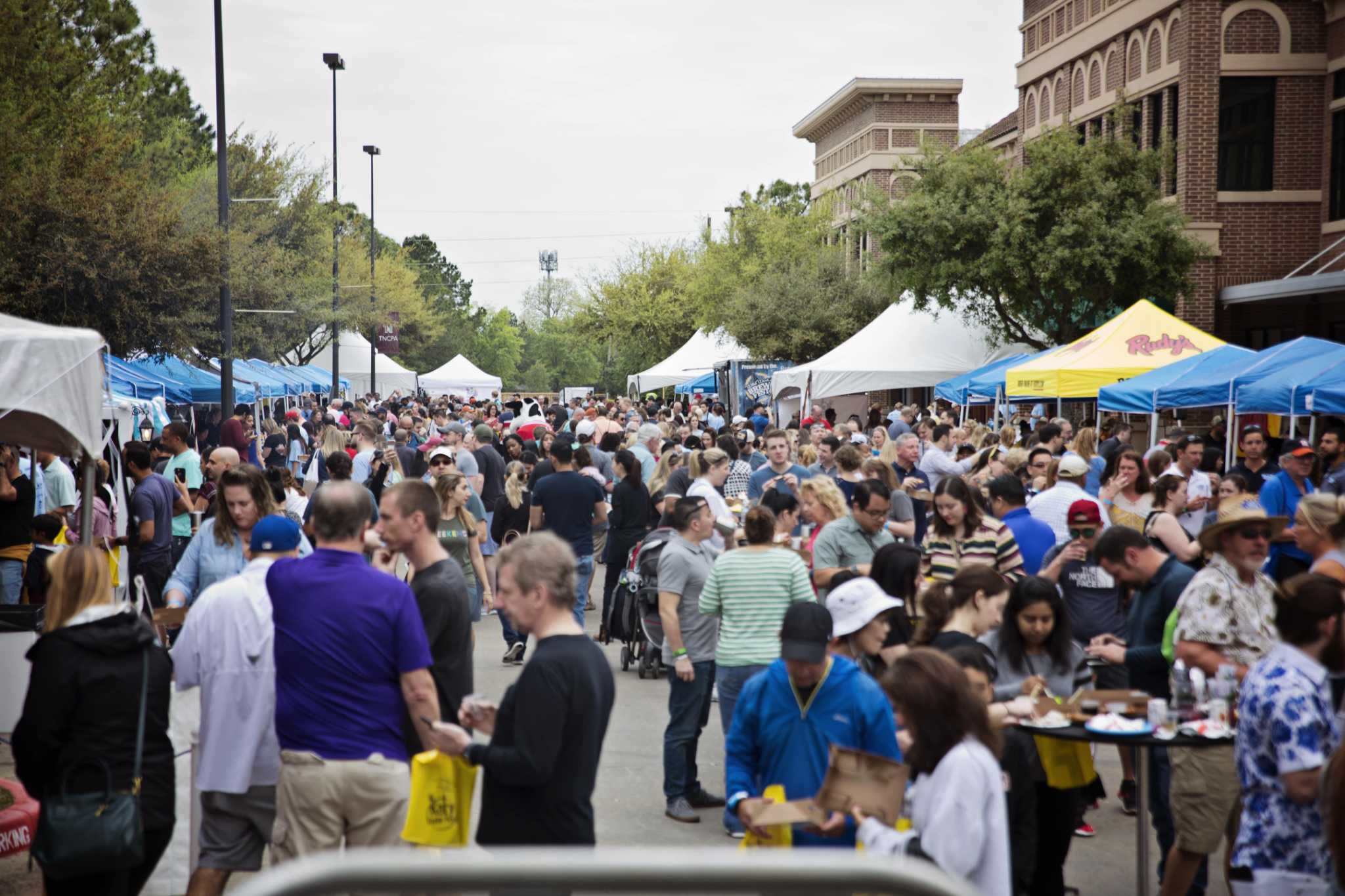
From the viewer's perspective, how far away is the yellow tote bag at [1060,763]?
538 cm

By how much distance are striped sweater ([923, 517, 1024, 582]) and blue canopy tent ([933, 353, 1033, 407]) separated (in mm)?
16118

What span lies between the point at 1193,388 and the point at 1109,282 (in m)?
11.0

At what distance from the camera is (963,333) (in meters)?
29.0

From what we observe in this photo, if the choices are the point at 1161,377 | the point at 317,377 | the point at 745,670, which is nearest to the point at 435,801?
the point at 745,670

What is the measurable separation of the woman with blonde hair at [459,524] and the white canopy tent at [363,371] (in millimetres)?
55897

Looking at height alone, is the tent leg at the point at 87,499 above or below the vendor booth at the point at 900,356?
below

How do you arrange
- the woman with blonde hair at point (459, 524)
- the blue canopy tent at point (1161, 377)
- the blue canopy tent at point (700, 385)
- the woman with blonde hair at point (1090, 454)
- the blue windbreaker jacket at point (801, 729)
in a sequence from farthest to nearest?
the blue canopy tent at point (700, 385), the blue canopy tent at point (1161, 377), the woman with blonde hair at point (1090, 454), the woman with blonde hair at point (459, 524), the blue windbreaker jacket at point (801, 729)

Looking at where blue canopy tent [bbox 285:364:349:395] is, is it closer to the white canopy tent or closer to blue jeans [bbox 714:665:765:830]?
the white canopy tent

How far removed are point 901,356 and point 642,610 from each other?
1892 centimetres

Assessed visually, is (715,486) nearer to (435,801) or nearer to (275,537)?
(275,537)

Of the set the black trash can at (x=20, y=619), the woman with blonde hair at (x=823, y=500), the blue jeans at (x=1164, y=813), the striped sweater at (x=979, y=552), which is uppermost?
the woman with blonde hair at (x=823, y=500)

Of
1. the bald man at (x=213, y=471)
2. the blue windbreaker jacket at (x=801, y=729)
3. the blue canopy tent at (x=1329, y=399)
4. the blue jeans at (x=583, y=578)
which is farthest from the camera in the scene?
the blue canopy tent at (x=1329, y=399)

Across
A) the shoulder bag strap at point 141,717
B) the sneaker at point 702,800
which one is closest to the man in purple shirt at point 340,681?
the shoulder bag strap at point 141,717

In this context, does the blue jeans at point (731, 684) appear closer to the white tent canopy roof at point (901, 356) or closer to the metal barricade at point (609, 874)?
the metal barricade at point (609, 874)
